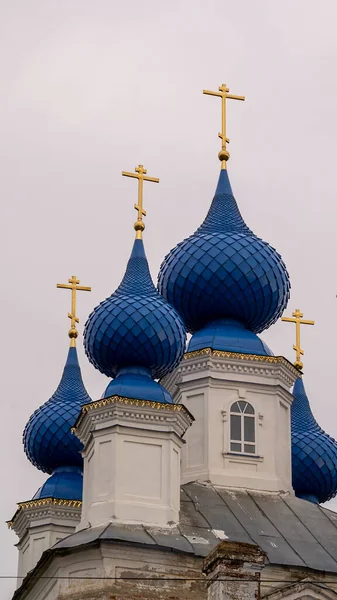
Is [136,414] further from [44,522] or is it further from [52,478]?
[52,478]

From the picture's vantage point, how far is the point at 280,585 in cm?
2011

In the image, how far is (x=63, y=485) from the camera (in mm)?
24703

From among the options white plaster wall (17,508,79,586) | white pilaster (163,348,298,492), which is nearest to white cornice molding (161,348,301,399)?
white pilaster (163,348,298,492)

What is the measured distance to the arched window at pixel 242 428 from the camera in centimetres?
2247

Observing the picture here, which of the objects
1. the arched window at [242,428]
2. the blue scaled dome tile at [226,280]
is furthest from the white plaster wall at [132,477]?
the blue scaled dome tile at [226,280]

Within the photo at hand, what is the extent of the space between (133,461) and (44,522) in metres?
4.42

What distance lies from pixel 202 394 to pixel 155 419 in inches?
82.4

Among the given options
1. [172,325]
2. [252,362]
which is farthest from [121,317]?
[252,362]

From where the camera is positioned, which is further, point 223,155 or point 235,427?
point 223,155

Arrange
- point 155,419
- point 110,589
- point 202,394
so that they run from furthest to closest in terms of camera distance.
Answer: point 202,394, point 155,419, point 110,589

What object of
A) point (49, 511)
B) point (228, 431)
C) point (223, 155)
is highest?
point (223, 155)

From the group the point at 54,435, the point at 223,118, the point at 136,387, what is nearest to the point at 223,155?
the point at 223,118

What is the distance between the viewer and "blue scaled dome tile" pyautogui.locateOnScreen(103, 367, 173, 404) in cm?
2081

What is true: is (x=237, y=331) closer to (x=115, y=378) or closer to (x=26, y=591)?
(x=115, y=378)
